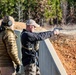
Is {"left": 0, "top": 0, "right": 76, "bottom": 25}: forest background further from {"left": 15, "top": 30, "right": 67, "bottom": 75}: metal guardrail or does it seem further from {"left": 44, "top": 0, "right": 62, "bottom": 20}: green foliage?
{"left": 15, "top": 30, "right": 67, "bottom": 75}: metal guardrail

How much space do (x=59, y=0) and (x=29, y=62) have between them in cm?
1864

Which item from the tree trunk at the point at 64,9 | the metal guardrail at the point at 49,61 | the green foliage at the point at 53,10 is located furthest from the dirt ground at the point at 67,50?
the tree trunk at the point at 64,9

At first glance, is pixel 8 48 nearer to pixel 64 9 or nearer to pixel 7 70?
pixel 7 70

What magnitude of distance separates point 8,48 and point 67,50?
17.8 feet

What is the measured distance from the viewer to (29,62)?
8172 mm

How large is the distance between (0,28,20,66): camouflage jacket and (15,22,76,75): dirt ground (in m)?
2.88

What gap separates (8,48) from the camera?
23.3 feet

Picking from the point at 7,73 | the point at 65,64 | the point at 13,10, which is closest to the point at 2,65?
the point at 7,73

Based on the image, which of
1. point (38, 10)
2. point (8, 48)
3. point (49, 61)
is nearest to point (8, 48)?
point (8, 48)

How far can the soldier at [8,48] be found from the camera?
7.10 meters

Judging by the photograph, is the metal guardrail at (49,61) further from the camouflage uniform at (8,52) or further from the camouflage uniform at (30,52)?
the camouflage uniform at (8,52)

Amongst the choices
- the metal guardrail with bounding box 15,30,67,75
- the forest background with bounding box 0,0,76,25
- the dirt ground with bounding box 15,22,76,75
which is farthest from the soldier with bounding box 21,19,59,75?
the forest background with bounding box 0,0,76,25

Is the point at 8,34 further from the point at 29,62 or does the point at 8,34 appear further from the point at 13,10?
the point at 13,10

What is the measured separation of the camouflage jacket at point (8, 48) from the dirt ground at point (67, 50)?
9.46 feet
